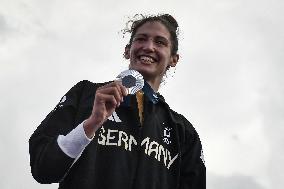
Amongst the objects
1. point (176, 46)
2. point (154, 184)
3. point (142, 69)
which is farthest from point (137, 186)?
point (176, 46)

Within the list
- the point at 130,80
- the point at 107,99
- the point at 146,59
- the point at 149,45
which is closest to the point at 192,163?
the point at 146,59

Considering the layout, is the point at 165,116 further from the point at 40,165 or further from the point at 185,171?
the point at 40,165

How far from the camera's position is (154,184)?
175 inches

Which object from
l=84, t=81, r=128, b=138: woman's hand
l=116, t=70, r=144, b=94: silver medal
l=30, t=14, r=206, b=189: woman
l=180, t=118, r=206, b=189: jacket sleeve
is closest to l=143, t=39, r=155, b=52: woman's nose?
l=30, t=14, r=206, b=189: woman

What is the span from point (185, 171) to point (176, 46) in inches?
66.5

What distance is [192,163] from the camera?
510cm

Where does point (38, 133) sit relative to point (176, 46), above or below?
below

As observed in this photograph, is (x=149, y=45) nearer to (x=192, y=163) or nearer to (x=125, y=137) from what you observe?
(x=125, y=137)

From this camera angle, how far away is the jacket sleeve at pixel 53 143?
3.96 metres

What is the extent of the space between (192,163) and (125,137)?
2.91 ft

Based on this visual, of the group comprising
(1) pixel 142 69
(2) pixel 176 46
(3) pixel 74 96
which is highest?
(2) pixel 176 46

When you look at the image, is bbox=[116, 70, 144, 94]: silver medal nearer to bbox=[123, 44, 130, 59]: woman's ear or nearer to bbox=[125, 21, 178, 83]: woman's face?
bbox=[125, 21, 178, 83]: woman's face

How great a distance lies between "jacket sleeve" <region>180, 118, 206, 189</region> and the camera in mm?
4969

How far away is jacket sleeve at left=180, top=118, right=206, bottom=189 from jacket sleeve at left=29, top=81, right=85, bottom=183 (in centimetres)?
125
